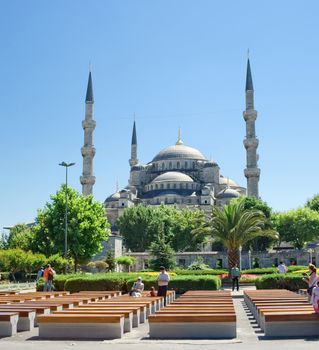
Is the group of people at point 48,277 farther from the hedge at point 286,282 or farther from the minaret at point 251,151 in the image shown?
the minaret at point 251,151

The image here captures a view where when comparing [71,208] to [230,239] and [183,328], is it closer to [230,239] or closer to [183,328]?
[230,239]

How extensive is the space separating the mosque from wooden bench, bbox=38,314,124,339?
189ft

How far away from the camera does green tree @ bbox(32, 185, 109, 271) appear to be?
3678cm

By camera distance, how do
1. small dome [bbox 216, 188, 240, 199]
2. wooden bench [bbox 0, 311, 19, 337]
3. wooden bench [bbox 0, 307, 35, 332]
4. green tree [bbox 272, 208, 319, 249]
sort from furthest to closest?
small dome [bbox 216, 188, 240, 199] → green tree [bbox 272, 208, 319, 249] → wooden bench [bbox 0, 307, 35, 332] → wooden bench [bbox 0, 311, 19, 337]

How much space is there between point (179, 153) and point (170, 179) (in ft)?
30.7

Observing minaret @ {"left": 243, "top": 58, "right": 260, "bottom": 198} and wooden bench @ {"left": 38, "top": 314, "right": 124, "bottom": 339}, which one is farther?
minaret @ {"left": 243, "top": 58, "right": 260, "bottom": 198}

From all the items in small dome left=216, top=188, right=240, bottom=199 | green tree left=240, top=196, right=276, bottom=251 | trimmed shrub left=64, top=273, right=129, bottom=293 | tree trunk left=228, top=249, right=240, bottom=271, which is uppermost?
small dome left=216, top=188, right=240, bottom=199

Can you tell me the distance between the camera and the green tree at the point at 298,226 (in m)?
58.7

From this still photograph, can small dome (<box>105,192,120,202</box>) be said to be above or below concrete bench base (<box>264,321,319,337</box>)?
above

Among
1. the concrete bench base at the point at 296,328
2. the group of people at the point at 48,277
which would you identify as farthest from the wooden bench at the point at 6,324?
the group of people at the point at 48,277

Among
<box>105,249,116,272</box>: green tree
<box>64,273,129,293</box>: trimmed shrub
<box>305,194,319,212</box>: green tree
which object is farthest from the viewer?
<box>305,194,319,212</box>: green tree

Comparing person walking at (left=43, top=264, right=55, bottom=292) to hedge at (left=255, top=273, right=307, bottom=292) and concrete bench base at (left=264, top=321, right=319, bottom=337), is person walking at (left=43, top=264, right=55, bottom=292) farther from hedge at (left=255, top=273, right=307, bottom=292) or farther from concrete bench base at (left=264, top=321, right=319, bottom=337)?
concrete bench base at (left=264, top=321, right=319, bottom=337)

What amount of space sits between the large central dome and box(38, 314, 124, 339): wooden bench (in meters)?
86.5

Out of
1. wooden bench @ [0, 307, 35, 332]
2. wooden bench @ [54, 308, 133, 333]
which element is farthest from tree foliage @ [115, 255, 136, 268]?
wooden bench @ [54, 308, 133, 333]
